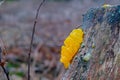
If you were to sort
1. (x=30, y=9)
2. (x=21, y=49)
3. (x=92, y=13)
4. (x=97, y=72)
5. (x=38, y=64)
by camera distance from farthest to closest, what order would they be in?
(x=30, y=9) < (x=21, y=49) < (x=38, y=64) < (x=92, y=13) < (x=97, y=72)

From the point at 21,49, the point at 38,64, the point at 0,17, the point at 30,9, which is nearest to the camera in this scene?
the point at 38,64

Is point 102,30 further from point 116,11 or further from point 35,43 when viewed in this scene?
point 35,43

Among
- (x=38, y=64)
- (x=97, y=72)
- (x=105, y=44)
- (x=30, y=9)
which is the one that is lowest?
(x=30, y=9)

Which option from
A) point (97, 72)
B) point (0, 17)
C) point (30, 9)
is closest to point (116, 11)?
point (97, 72)

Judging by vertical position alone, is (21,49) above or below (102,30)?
below

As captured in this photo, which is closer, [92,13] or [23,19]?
[92,13]
